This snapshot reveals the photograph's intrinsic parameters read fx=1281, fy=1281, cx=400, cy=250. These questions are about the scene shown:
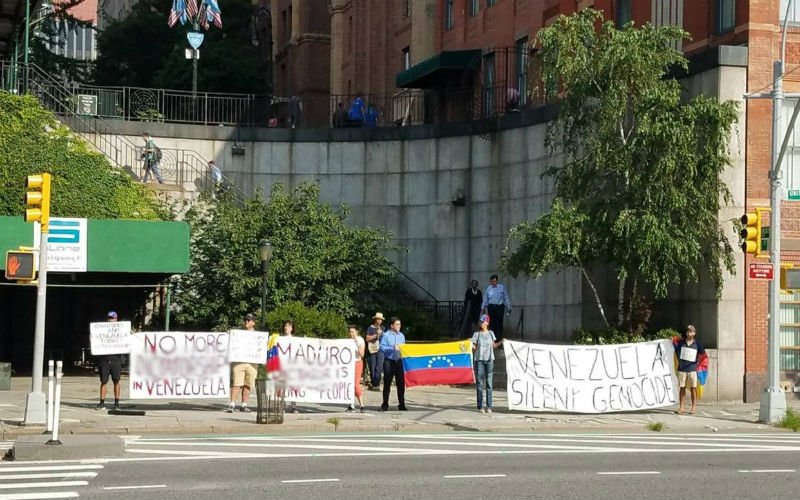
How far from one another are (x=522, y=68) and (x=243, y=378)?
69.8 ft

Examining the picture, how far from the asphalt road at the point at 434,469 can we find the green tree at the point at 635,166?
6971 millimetres

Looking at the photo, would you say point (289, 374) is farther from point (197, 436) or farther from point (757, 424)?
point (757, 424)

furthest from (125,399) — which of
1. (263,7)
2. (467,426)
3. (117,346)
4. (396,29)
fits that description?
(263,7)

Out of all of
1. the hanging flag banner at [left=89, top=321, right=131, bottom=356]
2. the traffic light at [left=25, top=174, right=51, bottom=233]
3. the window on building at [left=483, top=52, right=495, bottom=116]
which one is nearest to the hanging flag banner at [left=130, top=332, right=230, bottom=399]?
the hanging flag banner at [left=89, top=321, right=131, bottom=356]

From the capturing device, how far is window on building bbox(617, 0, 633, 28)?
3769cm

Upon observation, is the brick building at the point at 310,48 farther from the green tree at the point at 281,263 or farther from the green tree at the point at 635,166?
the green tree at the point at 635,166

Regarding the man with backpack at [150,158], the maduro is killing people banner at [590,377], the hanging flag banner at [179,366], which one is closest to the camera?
the hanging flag banner at [179,366]

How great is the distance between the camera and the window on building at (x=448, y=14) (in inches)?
1978

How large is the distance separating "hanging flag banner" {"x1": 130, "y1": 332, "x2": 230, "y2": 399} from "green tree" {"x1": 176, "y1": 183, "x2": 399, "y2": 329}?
31.0ft

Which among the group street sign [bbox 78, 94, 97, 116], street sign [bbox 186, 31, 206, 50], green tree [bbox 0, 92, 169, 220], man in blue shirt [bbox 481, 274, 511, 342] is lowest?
man in blue shirt [bbox 481, 274, 511, 342]

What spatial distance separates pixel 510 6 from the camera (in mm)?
45000

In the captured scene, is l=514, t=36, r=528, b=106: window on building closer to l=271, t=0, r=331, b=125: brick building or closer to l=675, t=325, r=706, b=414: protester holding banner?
l=675, t=325, r=706, b=414: protester holding banner

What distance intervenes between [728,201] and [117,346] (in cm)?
1349

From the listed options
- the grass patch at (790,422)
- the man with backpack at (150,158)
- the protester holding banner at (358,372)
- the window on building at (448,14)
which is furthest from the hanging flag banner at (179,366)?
the window on building at (448,14)
